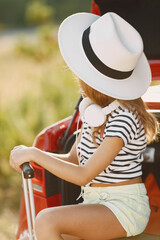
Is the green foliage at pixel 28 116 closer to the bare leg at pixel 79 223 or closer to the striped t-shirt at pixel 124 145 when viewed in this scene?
the striped t-shirt at pixel 124 145

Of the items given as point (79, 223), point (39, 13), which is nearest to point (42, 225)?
point (79, 223)

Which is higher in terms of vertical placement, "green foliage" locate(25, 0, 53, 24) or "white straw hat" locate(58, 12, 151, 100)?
"white straw hat" locate(58, 12, 151, 100)

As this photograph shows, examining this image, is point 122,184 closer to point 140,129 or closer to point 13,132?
point 140,129

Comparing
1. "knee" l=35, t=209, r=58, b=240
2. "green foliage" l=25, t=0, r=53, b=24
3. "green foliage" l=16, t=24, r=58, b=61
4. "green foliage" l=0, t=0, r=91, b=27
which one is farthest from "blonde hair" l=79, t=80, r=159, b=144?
"green foliage" l=25, t=0, r=53, b=24

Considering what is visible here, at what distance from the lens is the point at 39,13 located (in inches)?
611

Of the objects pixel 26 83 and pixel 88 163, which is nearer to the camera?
pixel 88 163

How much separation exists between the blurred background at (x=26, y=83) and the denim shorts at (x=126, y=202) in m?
0.65

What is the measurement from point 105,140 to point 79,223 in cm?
39

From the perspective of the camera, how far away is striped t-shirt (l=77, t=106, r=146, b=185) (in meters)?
2.22

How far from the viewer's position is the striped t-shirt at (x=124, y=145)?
→ 2.22m

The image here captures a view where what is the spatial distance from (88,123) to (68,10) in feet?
46.7

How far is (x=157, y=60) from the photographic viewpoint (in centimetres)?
328

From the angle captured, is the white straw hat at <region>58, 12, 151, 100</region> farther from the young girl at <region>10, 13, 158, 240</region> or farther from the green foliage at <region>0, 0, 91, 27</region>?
the green foliage at <region>0, 0, 91, 27</region>

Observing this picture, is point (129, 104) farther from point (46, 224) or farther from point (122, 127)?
point (46, 224)
